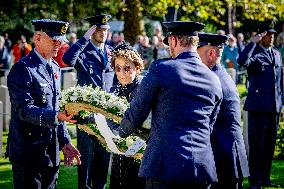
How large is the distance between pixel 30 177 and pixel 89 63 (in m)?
3.59

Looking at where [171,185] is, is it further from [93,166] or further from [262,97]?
[262,97]

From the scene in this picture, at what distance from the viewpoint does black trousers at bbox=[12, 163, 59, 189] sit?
617 cm

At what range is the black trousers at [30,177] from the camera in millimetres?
6172

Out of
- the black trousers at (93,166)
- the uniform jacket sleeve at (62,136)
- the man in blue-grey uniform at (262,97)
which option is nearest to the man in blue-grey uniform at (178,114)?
the uniform jacket sleeve at (62,136)

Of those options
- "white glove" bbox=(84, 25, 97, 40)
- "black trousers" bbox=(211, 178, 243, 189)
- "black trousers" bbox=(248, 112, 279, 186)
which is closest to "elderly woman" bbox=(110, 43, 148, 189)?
"black trousers" bbox=(211, 178, 243, 189)

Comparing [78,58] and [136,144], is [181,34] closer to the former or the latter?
[136,144]

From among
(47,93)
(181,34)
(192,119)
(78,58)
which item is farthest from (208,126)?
(78,58)

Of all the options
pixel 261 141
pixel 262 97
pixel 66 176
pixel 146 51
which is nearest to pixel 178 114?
pixel 262 97

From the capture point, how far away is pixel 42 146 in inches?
245

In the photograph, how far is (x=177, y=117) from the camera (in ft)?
16.7

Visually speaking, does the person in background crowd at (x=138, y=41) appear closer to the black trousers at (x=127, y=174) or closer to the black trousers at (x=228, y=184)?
the black trousers at (x=127, y=174)

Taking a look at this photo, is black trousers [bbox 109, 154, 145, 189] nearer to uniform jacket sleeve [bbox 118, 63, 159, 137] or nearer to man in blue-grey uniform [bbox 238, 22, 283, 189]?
uniform jacket sleeve [bbox 118, 63, 159, 137]

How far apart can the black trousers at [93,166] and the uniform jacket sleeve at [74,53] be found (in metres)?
0.96

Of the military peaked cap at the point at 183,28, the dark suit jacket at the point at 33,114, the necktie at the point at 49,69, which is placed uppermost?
the military peaked cap at the point at 183,28
